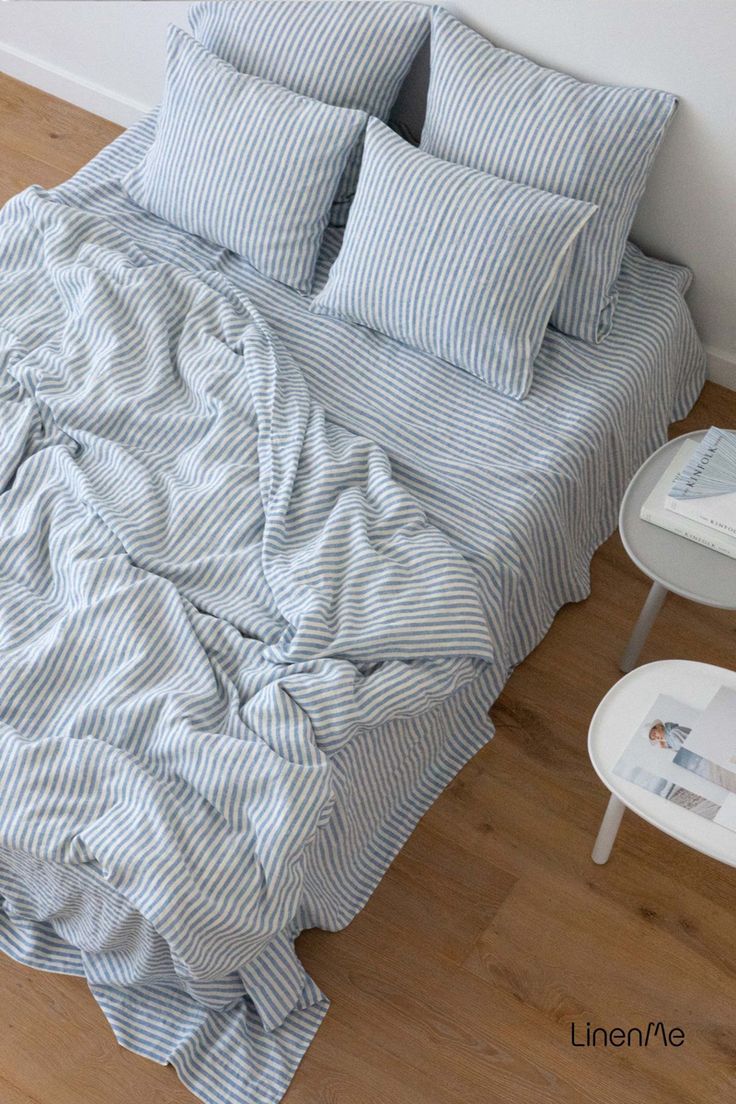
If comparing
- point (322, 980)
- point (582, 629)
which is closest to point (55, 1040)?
point (322, 980)

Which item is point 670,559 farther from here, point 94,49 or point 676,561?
point 94,49

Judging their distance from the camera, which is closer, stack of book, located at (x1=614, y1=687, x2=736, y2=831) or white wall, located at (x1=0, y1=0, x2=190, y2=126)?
stack of book, located at (x1=614, y1=687, x2=736, y2=831)

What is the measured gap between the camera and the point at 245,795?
1565mm

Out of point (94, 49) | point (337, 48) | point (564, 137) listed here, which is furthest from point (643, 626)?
point (94, 49)

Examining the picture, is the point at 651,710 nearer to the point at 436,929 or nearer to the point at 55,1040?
the point at 436,929

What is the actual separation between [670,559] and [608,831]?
1.42 feet

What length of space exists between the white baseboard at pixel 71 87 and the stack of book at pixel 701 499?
188 centimetres

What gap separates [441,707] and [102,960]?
0.62 m

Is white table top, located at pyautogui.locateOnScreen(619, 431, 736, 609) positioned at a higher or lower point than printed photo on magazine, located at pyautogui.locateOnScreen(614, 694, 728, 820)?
higher

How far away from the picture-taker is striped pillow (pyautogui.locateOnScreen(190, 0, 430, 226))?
2309 mm

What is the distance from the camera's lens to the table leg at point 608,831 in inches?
70.2

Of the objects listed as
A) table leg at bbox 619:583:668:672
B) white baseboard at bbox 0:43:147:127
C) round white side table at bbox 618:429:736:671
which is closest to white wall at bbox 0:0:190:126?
white baseboard at bbox 0:43:147:127

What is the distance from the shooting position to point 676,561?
6.11 ft

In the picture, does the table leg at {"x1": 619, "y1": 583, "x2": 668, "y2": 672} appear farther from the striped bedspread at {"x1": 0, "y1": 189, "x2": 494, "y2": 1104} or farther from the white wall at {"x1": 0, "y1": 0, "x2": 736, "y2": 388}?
the white wall at {"x1": 0, "y1": 0, "x2": 736, "y2": 388}
